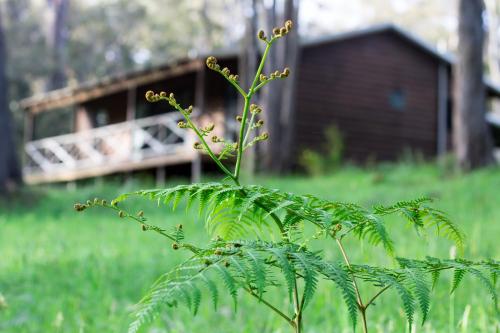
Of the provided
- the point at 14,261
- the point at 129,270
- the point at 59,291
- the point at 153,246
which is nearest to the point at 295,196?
the point at 59,291

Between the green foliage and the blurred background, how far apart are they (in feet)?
0.24

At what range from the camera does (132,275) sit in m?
5.30

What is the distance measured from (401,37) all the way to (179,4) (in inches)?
1026

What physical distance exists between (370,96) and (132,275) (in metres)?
17.0

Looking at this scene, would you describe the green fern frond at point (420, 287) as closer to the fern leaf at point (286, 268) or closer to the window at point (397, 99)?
the fern leaf at point (286, 268)

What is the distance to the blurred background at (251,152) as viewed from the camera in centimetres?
427

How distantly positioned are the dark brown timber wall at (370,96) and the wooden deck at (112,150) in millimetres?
3649

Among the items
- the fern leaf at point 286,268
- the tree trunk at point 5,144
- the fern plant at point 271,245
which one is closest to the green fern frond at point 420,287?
the fern plant at point 271,245

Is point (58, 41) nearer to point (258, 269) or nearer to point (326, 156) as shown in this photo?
point (326, 156)

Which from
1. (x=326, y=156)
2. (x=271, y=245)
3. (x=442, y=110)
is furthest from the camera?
(x=442, y=110)

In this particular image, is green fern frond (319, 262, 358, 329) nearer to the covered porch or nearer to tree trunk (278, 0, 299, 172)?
the covered porch

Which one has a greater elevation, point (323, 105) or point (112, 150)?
point (323, 105)

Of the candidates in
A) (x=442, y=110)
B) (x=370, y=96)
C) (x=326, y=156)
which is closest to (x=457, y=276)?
(x=326, y=156)

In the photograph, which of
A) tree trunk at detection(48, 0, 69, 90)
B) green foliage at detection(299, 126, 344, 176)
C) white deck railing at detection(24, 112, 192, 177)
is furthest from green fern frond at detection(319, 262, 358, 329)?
tree trunk at detection(48, 0, 69, 90)
